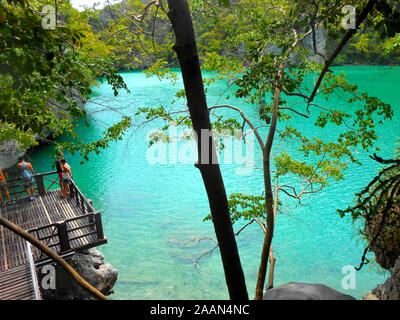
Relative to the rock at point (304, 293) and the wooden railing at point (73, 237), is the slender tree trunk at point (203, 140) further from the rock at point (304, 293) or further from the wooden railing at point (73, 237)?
the wooden railing at point (73, 237)

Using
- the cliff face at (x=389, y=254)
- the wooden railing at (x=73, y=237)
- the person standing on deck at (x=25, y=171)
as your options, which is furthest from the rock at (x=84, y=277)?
the cliff face at (x=389, y=254)

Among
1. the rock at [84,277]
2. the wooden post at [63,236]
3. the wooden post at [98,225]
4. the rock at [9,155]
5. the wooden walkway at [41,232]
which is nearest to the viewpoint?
the wooden walkway at [41,232]

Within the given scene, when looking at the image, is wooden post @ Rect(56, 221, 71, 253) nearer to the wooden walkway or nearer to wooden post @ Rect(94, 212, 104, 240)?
the wooden walkway

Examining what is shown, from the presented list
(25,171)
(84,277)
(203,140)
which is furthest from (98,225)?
(203,140)

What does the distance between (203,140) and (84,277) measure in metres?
7.19

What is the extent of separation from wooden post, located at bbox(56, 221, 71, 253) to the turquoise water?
2238 millimetres

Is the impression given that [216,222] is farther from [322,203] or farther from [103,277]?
[322,203]

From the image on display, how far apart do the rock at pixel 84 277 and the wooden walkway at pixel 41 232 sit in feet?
2.40

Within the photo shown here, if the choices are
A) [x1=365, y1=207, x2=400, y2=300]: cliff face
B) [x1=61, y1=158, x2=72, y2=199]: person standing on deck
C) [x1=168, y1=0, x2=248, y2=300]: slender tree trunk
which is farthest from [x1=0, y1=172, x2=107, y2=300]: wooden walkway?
[x1=365, y1=207, x2=400, y2=300]: cliff face

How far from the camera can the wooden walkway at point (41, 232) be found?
6137 millimetres

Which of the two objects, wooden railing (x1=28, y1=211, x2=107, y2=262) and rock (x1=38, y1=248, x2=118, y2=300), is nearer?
wooden railing (x1=28, y1=211, x2=107, y2=262)

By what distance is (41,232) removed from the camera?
26.1 feet

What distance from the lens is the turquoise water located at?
32.0 ft

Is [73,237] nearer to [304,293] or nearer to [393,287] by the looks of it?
[304,293]
